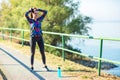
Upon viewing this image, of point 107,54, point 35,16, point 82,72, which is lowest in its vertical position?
point 107,54

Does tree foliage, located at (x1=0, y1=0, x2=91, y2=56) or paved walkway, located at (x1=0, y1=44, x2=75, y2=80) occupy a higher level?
tree foliage, located at (x1=0, y1=0, x2=91, y2=56)

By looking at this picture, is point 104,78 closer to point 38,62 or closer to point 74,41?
point 38,62

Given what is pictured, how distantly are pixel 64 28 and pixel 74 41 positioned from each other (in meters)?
1.85

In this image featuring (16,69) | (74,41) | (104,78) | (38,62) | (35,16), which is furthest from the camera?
(74,41)

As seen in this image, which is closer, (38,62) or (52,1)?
(38,62)

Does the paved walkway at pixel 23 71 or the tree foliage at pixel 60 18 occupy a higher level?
the tree foliage at pixel 60 18

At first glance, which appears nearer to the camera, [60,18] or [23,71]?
[23,71]

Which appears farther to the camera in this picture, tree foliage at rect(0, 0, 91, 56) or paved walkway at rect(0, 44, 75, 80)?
tree foliage at rect(0, 0, 91, 56)

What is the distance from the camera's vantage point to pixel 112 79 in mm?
9586

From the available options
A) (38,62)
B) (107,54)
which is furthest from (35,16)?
(107,54)

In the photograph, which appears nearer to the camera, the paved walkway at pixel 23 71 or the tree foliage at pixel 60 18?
the paved walkway at pixel 23 71

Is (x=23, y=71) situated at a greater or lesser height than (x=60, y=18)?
lesser

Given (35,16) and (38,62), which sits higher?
(35,16)

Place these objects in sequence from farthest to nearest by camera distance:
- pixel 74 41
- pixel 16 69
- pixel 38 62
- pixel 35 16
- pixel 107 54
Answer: pixel 74 41, pixel 107 54, pixel 38 62, pixel 16 69, pixel 35 16
